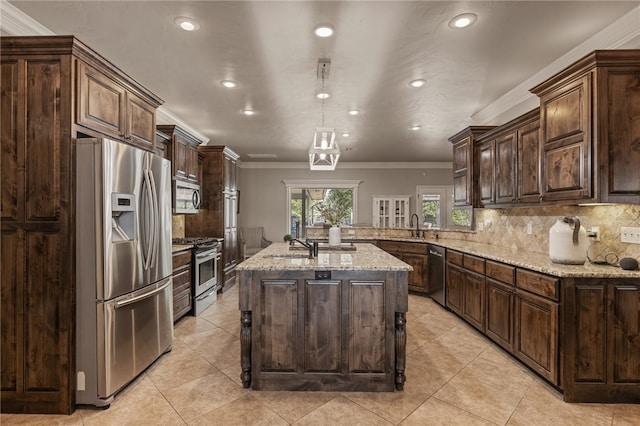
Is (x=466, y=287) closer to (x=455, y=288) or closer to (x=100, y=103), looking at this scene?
(x=455, y=288)

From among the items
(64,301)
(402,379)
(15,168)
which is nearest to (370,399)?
(402,379)

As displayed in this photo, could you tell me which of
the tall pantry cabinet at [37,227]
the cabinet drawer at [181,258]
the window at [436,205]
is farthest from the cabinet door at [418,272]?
Result: the tall pantry cabinet at [37,227]

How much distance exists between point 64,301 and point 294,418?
Result: 1.70 m

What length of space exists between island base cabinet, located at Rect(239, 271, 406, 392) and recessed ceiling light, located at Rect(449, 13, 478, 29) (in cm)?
196

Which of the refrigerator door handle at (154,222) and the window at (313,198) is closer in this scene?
the refrigerator door handle at (154,222)

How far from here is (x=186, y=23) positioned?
7.95 feet

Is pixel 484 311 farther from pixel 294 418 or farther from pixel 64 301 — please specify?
pixel 64 301

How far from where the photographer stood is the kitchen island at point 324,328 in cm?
238

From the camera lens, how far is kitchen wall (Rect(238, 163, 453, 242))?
30.0 feet

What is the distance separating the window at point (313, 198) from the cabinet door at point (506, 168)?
5458mm

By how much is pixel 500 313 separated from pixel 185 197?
13.3ft

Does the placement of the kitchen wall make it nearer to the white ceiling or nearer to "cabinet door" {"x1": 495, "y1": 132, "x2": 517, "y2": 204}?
the white ceiling

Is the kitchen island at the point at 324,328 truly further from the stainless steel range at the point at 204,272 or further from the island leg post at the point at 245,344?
the stainless steel range at the point at 204,272

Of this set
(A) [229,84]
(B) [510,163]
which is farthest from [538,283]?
(A) [229,84]
